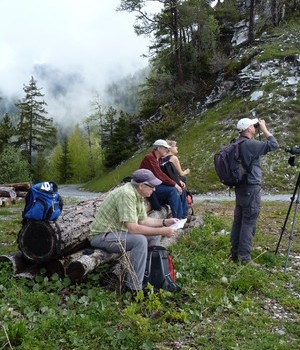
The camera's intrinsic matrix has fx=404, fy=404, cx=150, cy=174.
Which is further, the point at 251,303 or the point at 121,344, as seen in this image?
the point at 251,303

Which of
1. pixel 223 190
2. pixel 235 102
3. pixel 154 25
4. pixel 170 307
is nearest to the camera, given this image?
pixel 170 307

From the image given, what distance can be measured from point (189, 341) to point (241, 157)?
385cm

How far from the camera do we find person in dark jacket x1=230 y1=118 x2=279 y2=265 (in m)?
7.70

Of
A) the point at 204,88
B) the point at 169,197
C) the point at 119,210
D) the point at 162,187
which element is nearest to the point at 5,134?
the point at 204,88

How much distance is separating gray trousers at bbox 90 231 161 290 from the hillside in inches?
732

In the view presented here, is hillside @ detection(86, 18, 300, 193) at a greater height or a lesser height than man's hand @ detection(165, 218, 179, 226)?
greater

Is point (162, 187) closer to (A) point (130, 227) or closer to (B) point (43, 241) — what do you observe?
(A) point (130, 227)

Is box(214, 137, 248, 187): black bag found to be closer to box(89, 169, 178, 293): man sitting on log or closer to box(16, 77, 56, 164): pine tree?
box(89, 169, 178, 293): man sitting on log

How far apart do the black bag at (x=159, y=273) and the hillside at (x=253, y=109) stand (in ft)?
60.4

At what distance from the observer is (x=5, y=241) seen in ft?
33.7

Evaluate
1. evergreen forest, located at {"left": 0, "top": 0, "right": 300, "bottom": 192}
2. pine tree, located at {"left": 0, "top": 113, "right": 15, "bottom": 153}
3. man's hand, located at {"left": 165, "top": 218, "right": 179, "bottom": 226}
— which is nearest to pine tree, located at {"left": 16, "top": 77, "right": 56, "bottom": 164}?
evergreen forest, located at {"left": 0, "top": 0, "right": 300, "bottom": 192}

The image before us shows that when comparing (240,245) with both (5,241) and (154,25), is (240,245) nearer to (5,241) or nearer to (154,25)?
(5,241)

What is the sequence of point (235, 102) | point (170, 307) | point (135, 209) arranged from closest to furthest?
point (170, 307) < point (135, 209) < point (235, 102)

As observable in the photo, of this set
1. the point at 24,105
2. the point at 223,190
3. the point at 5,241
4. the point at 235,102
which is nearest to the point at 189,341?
the point at 5,241
